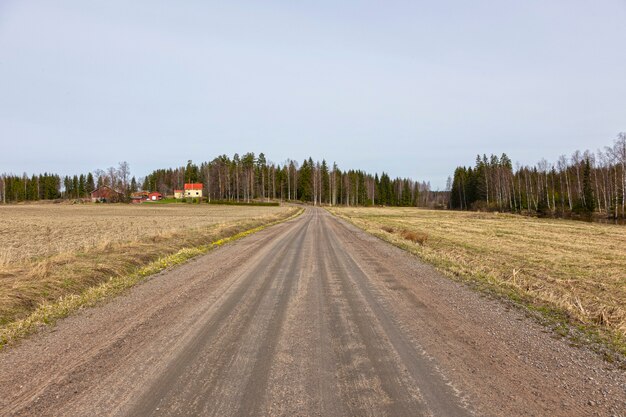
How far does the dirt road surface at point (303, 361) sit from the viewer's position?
3.78 metres

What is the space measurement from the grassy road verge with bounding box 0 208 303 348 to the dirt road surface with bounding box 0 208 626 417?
57cm

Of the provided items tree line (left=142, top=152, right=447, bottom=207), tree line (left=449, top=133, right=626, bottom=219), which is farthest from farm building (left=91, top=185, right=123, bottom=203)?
tree line (left=449, top=133, right=626, bottom=219)

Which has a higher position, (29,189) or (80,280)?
(29,189)

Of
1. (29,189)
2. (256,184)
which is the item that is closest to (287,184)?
(256,184)

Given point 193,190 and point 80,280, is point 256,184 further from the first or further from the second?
point 80,280

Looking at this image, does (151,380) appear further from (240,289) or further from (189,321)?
(240,289)

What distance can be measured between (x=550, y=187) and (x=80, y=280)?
4155 inches

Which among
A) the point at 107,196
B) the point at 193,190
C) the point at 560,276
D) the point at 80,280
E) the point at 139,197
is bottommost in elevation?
the point at 560,276

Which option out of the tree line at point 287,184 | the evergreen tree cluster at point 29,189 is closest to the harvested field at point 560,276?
the tree line at point 287,184

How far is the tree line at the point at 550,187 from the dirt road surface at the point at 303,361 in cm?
5782

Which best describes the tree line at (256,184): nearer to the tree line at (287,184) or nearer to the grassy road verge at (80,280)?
the tree line at (287,184)

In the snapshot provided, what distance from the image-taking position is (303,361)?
4852 mm

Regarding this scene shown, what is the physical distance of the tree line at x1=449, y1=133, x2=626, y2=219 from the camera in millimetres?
60344

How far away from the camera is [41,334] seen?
600 centimetres
